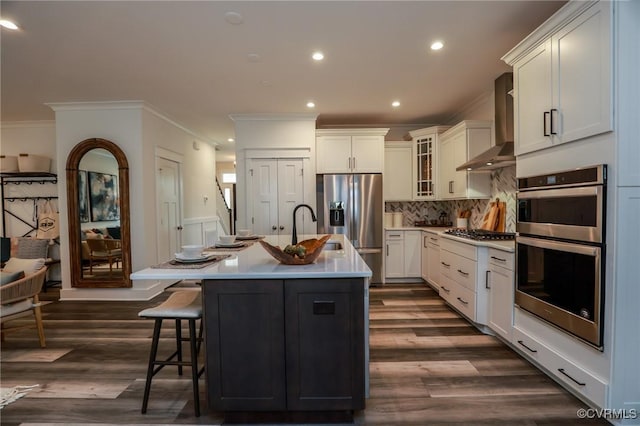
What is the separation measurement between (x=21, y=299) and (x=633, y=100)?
4.68 m

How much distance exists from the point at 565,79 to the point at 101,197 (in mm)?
5279

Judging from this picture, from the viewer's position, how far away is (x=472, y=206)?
474 cm

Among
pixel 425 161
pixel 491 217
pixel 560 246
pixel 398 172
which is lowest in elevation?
pixel 560 246

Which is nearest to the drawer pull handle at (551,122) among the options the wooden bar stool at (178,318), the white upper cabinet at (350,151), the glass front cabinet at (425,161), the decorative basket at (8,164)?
the wooden bar stool at (178,318)

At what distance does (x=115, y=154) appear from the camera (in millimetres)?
4363

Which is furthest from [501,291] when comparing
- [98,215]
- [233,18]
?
[98,215]

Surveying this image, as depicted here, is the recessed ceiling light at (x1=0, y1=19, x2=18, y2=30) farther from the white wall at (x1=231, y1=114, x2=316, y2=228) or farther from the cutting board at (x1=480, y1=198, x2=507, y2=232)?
the cutting board at (x1=480, y1=198, x2=507, y2=232)

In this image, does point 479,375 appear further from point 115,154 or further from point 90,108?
point 90,108

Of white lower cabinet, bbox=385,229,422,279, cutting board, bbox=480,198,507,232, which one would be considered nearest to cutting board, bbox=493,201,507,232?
cutting board, bbox=480,198,507,232

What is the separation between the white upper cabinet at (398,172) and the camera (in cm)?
529

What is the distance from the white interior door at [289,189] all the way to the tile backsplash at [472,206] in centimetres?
161

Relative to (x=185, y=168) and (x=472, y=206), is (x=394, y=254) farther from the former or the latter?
(x=185, y=168)

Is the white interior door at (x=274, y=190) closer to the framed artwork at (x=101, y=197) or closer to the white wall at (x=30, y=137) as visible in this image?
the framed artwork at (x=101, y=197)

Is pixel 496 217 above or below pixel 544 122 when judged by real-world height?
below
